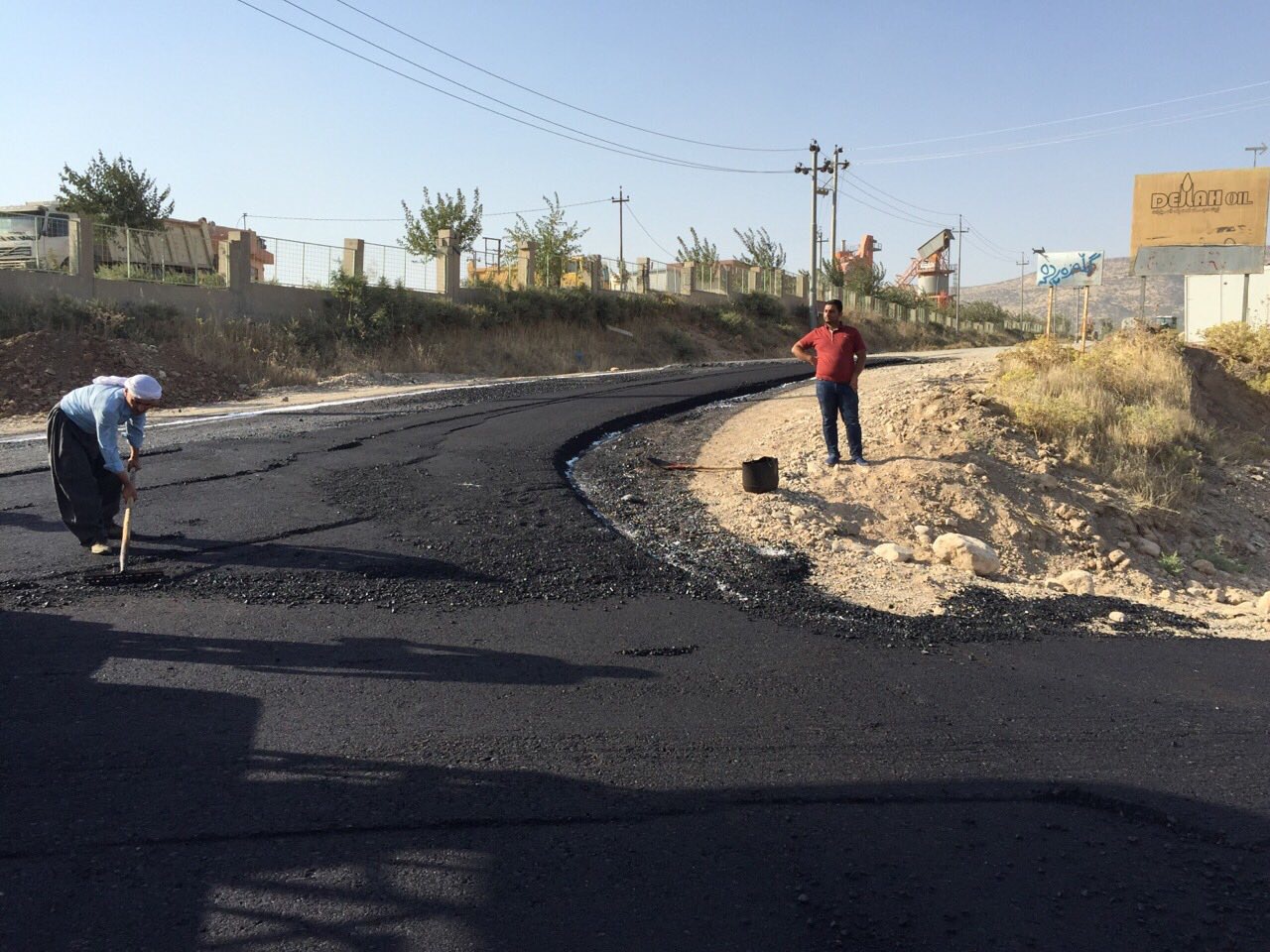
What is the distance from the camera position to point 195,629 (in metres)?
6.36

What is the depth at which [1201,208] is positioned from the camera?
22875 millimetres

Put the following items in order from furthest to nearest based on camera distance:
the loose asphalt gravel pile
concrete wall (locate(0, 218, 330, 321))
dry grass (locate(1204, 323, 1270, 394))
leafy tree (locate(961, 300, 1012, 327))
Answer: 1. leafy tree (locate(961, 300, 1012, 327))
2. concrete wall (locate(0, 218, 330, 321))
3. dry grass (locate(1204, 323, 1270, 394))
4. the loose asphalt gravel pile

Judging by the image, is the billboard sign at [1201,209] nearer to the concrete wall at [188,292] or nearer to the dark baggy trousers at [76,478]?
the concrete wall at [188,292]

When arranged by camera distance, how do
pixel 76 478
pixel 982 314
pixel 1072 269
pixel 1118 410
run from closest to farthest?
pixel 76 478, pixel 1118 410, pixel 1072 269, pixel 982 314

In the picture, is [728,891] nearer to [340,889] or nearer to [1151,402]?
[340,889]

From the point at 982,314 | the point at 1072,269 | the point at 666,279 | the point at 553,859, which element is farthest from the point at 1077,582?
the point at 982,314

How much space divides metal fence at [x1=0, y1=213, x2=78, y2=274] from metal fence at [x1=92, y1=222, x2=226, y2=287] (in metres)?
0.71

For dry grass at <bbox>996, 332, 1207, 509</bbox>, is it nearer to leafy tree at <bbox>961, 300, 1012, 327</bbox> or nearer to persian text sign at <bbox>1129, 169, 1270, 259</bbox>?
persian text sign at <bbox>1129, 169, 1270, 259</bbox>

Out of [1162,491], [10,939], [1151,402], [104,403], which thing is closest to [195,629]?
[104,403]

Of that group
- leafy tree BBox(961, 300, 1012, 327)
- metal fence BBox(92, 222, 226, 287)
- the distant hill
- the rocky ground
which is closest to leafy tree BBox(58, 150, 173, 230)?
metal fence BBox(92, 222, 226, 287)

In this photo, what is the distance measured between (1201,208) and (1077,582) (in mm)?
17187

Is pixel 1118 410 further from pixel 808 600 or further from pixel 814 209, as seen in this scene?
pixel 814 209

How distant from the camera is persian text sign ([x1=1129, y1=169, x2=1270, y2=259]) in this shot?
22.5 meters

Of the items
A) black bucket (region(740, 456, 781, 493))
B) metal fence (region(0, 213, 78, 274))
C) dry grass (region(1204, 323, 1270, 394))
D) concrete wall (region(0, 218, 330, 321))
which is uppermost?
metal fence (region(0, 213, 78, 274))
